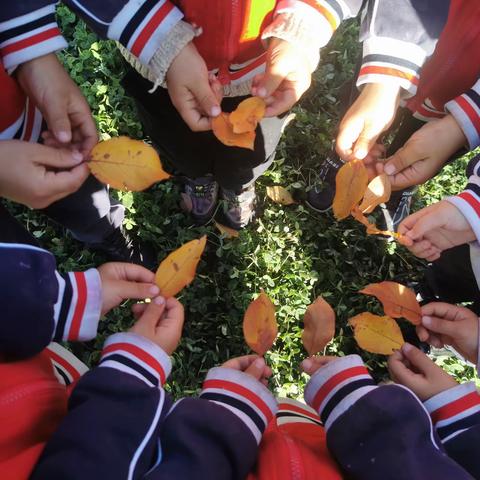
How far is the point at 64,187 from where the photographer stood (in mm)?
1050

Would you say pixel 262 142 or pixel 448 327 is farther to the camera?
pixel 262 142

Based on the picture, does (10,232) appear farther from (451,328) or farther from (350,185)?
(451,328)

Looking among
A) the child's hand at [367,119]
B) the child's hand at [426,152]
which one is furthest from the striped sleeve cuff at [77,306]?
the child's hand at [426,152]

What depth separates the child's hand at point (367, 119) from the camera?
1.16m

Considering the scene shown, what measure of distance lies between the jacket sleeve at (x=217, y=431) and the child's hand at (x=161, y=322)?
0.15m

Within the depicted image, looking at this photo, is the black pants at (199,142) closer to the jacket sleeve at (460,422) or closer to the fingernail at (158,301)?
the fingernail at (158,301)

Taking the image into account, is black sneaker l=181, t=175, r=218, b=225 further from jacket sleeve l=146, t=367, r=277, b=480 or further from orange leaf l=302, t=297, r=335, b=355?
jacket sleeve l=146, t=367, r=277, b=480

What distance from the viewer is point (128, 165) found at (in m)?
1.16

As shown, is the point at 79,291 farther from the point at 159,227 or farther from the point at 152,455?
the point at 159,227

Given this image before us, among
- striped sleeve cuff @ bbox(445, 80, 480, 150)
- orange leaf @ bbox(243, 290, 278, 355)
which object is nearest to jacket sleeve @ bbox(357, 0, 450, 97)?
striped sleeve cuff @ bbox(445, 80, 480, 150)

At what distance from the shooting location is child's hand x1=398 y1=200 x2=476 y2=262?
3.82 feet

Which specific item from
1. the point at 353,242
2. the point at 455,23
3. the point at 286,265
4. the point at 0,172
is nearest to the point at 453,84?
the point at 455,23

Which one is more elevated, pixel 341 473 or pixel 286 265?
pixel 341 473

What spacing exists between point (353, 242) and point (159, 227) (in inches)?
29.0
